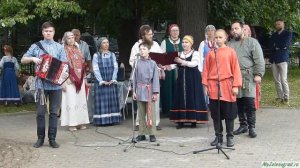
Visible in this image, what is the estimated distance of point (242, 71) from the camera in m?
9.02

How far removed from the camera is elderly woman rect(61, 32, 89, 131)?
9989 mm

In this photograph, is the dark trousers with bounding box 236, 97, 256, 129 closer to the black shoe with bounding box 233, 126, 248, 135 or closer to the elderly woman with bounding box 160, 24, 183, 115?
the black shoe with bounding box 233, 126, 248, 135

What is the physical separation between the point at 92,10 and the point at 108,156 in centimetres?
960

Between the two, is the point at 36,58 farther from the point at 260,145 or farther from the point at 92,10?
the point at 92,10

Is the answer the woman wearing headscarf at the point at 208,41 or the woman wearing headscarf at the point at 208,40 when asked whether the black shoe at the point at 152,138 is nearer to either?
the woman wearing headscarf at the point at 208,41

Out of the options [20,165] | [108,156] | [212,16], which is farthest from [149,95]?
[212,16]

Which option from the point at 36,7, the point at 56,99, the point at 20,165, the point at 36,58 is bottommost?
the point at 20,165

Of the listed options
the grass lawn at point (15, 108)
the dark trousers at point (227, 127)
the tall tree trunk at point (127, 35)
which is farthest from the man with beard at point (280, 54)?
the grass lawn at point (15, 108)

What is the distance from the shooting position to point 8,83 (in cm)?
1395

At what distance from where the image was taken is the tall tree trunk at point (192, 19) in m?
13.0

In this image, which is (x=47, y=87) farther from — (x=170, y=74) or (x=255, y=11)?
(x=255, y=11)

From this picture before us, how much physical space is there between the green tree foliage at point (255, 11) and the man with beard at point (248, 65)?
8.83 metres

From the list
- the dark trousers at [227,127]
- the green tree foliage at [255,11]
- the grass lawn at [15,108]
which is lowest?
the dark trousers at [227,127]

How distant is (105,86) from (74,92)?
66 centimetres
